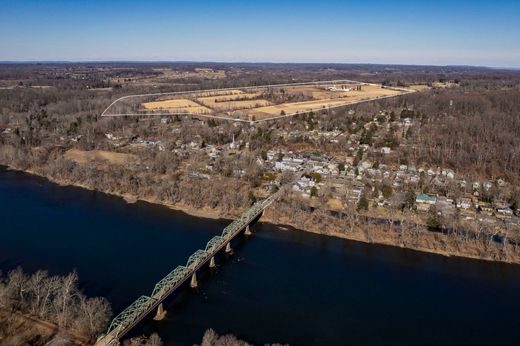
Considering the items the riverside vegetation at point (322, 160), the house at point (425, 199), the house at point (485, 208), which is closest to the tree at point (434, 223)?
the riverside vegetation at point (322, 160)

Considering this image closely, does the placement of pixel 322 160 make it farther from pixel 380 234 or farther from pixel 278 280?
pixel 278 280

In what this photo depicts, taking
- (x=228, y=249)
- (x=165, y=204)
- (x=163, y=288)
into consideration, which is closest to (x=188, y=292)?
(x=163, y=288)

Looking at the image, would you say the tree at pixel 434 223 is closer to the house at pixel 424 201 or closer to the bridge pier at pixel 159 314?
the house at pixel 424 201

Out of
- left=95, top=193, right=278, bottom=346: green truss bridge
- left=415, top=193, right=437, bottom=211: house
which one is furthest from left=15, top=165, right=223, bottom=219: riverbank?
left=415, top=193, right=437, bottom=211: house

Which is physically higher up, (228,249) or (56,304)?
(56,304)

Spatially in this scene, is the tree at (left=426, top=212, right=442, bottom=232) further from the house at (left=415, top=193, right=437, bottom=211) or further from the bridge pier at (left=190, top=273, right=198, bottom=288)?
the bridge pier at (left=190, top=273, right=198, bottom=288)

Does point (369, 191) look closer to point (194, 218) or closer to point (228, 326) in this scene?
point (194, 218)
